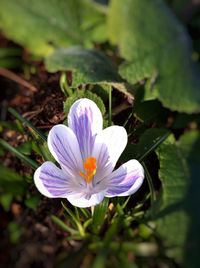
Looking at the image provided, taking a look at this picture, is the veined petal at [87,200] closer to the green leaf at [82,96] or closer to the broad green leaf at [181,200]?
the broad green leaf at [181,200]

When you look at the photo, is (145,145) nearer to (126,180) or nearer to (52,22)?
(126,180)

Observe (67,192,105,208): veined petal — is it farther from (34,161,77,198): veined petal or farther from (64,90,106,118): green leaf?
(64,90,106,118): green leaf

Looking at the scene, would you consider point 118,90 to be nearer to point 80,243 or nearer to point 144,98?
point 144,98

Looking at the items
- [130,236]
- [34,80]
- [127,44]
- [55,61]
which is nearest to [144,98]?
[127,44]

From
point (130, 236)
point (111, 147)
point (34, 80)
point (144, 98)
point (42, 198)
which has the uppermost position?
point (34, 80)

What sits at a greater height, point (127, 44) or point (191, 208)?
point (127, 44)

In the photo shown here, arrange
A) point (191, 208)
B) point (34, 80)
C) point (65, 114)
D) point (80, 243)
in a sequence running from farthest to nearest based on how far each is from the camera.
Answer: point (34, 80)
point (65, 114)
point (80, 243)
point (191, 208)

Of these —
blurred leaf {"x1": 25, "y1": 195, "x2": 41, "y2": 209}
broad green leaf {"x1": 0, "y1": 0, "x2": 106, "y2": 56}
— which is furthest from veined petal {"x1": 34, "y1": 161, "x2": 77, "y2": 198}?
broad green leaf {"x1": 0, "y1": 0, "x2": 106, "y2": 56}
